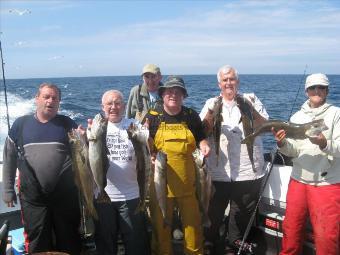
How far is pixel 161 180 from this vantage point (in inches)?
189

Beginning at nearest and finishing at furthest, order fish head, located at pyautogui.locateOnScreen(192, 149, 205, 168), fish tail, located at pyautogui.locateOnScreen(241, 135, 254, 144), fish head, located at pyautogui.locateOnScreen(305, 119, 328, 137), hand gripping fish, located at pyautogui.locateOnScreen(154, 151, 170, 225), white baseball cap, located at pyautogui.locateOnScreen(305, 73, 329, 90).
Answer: fish head, located at pyautogui.locateOnScreen(305, 119, 328, 137), white baseball cap, located at pyautogui.locateOnScreen(305, 73, 329, 90), hand gripping fish, located at pyautogui.locateOnScreen(154, 151, 170, 225), fish head, located at pyautogui.locateOnScreen(192, 149, 205, 168), fish tail, located at pyautogui.locateOnScreen(241, 135, 254, 144)

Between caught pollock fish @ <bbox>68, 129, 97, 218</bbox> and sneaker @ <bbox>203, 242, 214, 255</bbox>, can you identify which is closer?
caught pollock fish @ <bbox>68, 129, 97, 218</bbox>

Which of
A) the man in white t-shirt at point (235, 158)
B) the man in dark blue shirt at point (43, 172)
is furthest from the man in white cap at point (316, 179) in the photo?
the man in dark blue shirt at point (43, 172)

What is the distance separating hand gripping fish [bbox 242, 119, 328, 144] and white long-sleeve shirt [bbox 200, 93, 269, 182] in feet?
0.68

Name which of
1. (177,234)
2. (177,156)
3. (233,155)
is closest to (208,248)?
(177,234)

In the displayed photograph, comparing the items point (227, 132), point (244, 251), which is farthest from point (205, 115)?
point (244, 251)

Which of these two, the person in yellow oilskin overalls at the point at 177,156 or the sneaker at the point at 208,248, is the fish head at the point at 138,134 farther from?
the sneaker at the point at 208,248

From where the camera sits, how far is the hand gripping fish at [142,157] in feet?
15.0

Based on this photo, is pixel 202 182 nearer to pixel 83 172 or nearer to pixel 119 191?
pixel 119 191

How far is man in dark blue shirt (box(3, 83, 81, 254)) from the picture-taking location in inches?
188

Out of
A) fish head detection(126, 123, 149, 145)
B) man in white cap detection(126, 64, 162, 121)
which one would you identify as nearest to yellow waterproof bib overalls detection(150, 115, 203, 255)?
fish head detection(126, 123, 149, 145)

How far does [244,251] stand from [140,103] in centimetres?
300

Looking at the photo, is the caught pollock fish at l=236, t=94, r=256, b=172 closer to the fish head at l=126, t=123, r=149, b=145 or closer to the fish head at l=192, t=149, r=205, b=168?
the fish head at l=192, t=149, r=205, b=168

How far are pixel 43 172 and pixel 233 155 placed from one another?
2.48 meters
